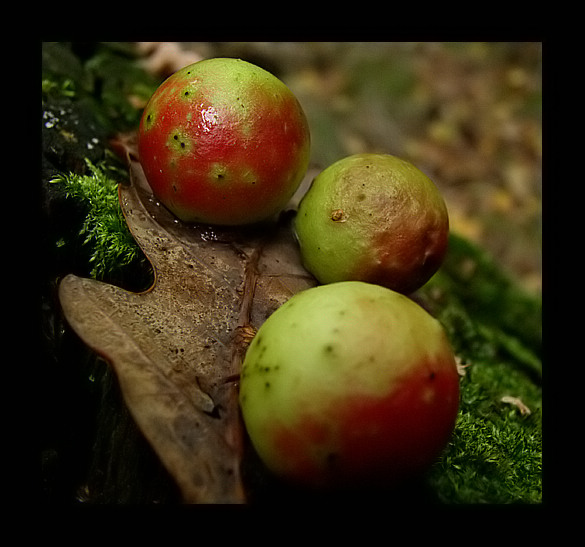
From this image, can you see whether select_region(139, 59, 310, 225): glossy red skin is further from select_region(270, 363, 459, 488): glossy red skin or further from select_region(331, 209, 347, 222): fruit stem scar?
select_region(270, 363, 459, 488): glossy red skin

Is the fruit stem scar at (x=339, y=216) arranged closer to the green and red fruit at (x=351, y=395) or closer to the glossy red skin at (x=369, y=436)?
the green and red fruit at (x=351, y=395)

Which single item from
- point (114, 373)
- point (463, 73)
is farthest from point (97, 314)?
point (463, 73)

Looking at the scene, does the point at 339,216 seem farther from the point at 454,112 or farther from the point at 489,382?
the point at 454,112

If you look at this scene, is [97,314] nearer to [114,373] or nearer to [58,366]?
[114,373]

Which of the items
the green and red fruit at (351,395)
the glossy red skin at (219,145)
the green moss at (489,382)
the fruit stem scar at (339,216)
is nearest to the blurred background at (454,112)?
the green moss at (489,382)

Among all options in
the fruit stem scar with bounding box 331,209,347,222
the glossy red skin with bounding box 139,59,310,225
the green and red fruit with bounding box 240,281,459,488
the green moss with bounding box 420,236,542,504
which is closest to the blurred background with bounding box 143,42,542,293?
the green moss with bounding box 420,236,542,504

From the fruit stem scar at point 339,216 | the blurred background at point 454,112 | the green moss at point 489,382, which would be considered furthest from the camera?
the blurred background at point 454,112
